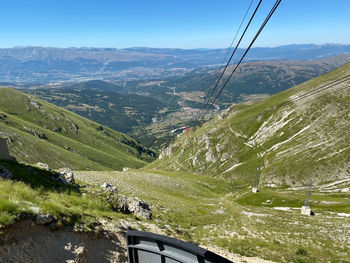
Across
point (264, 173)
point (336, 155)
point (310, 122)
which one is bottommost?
point (264, 173)

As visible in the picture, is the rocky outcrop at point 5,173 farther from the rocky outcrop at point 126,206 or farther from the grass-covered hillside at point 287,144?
the grass-covered hillside at point 287,144

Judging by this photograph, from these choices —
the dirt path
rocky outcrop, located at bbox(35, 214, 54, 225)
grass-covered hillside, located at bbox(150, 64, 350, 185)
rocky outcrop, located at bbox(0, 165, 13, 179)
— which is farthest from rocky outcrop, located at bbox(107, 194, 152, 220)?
grass-covered hillside, located at bbox(150, 64, 350, 185)

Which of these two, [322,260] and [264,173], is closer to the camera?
[322,260]

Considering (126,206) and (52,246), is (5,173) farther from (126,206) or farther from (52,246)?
(52,246)

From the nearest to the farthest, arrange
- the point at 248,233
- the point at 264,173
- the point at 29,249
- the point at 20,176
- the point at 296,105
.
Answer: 1. the point at 29,249
2. the point at 20,176
3. the point at 248,233
4. the point at 264,173
5. the point at 296,105

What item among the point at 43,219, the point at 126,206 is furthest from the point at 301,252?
the point at 43,219

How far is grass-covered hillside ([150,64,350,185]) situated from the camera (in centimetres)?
10644

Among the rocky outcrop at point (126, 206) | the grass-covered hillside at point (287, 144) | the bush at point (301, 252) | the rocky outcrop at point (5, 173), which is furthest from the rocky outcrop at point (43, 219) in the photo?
the grass-covered hillside at point (287, 144)

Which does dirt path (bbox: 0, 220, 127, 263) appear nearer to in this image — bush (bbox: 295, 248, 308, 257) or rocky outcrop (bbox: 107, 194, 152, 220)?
rocky outcrop (bbox: 107, 194, 152, 220)

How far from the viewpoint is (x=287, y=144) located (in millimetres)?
136625

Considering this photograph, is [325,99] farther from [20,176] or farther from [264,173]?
[20,176]

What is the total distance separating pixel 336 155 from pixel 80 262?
420ft

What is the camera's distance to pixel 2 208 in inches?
407

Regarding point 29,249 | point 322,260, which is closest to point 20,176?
point 29,249
